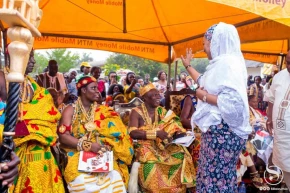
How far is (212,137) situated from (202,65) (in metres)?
58.8

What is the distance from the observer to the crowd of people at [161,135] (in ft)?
10.6

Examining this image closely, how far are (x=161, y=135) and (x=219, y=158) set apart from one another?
1.19m

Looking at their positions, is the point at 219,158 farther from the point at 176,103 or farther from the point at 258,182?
the point at 176,103

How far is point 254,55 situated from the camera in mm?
9367

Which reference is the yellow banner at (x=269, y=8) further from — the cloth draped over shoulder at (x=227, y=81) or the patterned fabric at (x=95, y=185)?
the patterned fabric at (x=95, y=185)

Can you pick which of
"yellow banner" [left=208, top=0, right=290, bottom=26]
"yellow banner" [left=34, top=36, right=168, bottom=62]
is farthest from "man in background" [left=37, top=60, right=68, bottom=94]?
"yellow banner" [left=208, top=0, right=290, bottom=26]

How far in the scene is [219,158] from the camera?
3273mm

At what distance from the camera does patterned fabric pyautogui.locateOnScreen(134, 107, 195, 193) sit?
428 cm

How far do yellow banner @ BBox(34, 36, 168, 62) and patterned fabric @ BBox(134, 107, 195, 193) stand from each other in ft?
9.48

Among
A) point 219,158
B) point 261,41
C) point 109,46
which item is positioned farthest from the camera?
point 109,46

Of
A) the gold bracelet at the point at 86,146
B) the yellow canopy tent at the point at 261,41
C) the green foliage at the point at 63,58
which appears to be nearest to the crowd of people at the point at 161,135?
the gold bracelet at the point at 86,146

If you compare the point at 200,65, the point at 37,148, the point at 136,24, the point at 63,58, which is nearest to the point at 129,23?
the point at 136,24

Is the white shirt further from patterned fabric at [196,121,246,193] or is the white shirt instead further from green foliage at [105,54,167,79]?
green foliage at [105,54,167,79]

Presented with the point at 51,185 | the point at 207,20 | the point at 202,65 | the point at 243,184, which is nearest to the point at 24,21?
the point at 51,185
